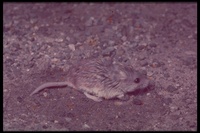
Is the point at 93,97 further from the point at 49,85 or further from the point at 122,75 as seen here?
the point at 49,85

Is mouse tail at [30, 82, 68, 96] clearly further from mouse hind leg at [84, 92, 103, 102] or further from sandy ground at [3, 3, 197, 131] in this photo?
mouse hind leg at [84, 92, 103, 102]

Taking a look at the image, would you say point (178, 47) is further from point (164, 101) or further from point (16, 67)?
point (16, 67)

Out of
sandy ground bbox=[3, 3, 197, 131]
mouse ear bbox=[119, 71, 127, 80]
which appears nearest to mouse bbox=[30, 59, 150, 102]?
mouse ear bbox=[119, 71, 127, 80]

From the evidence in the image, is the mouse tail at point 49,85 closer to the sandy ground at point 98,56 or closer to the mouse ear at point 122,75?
the sandy ground at point 98,56

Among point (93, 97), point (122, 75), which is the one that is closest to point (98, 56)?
point (122, 75)

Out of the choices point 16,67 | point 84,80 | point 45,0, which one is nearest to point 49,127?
point 84,80
